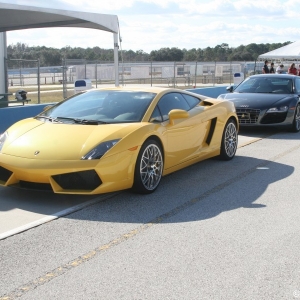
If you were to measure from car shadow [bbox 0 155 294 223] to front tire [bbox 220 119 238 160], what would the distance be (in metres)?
0.68

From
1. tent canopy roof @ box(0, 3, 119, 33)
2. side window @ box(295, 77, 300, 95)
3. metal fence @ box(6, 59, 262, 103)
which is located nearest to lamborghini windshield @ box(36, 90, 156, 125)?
tent canopy roof @ box(0, 3, 119, 33)

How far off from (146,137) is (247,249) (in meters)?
2.07

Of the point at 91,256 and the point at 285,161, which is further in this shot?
the point at 285,161

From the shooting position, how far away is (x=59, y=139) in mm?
5723

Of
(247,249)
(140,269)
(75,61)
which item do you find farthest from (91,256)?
(75,61)

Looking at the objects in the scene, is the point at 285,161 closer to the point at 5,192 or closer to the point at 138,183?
the point at 138,183

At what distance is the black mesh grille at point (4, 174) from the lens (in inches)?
221

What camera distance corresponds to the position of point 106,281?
3637 millimetres

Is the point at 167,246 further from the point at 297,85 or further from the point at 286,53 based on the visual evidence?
the point at 286,53

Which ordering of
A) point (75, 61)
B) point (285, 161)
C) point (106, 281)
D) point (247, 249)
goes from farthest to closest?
point (75, 61)
point (285, 161)
point (247, 249)
point (106, 281)

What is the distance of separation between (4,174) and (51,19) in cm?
939

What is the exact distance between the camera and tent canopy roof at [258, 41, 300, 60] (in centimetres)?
3188

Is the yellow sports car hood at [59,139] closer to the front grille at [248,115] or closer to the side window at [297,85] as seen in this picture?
the front grille at [248,115]

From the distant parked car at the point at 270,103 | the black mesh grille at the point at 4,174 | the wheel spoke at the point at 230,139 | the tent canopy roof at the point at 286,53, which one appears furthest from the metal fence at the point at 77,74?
the black mesh grille at the point at 4,174
